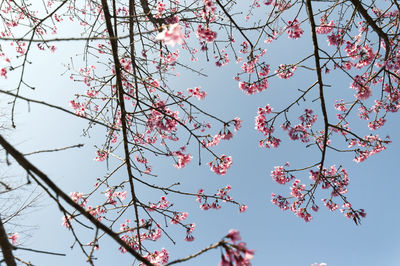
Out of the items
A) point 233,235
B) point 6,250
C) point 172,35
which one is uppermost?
point 172,35

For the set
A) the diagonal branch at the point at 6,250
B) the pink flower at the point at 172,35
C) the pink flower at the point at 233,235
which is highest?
the pink flower at the point at 172,35

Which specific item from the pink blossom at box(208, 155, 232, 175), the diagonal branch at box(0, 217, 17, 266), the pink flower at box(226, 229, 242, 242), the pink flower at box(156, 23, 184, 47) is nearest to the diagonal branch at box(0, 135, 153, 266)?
the pink flower at box(226, 229, 242, 242)

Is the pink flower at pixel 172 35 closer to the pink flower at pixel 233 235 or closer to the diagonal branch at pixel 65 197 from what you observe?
the diagonal branch at pixel 65 197

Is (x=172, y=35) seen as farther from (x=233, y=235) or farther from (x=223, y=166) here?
(x=223, y=166)

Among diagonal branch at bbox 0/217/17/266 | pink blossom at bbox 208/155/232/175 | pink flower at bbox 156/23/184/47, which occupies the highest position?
pink blossom at bbox 208/155/232/175

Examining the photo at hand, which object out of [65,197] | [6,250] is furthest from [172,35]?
[6,250]

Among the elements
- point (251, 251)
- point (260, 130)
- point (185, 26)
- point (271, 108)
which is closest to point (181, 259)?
point (251, 251)

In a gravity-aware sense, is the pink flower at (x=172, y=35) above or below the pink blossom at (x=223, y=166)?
below

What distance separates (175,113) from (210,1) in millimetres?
1939

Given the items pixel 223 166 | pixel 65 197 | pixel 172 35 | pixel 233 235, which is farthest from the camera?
pixel 223 166

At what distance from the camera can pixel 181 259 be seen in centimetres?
115

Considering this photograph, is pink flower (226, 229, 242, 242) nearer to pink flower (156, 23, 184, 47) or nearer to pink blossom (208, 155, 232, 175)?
pink flower (156, 23, 184, 47)

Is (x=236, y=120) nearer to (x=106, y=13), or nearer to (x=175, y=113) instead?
(x=175, y=113)

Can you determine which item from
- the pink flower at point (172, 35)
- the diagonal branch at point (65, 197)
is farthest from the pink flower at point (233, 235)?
the pink flower at point (172, 35)
